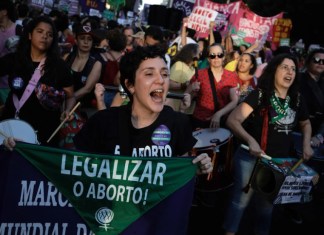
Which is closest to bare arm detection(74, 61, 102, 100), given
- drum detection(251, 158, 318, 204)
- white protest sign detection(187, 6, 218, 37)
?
drum detection(251, 158, 318, 204)

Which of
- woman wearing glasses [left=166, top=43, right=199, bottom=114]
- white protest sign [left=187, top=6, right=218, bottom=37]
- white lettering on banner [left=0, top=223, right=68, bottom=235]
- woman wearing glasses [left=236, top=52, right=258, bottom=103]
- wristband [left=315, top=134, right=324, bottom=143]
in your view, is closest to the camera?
white lettering on banner [left=0, top=223, right=68, bottom=235]

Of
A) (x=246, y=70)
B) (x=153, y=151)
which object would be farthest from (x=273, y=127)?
(x=246, y=70)

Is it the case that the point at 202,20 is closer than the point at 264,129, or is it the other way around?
the point at 264,129

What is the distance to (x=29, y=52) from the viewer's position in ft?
12.9

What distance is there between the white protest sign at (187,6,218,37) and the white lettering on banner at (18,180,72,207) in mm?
8608

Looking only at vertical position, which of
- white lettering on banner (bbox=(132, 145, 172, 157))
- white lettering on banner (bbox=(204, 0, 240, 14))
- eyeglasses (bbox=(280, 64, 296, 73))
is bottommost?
white lettering on banner (bbox=(132, 145, 172, 157))

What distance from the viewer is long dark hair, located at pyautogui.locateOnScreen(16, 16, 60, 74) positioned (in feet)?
12.5

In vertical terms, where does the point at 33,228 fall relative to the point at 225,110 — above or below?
below

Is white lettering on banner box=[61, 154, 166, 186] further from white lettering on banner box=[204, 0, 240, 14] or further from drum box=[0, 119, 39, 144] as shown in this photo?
white lettering on banner box=[204, 0, 240, 14]

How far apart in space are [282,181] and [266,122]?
0.58m

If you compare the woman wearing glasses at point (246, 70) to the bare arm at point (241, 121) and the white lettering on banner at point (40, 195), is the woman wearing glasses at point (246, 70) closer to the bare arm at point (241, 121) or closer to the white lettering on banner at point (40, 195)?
the bare arm at point (241, 121)

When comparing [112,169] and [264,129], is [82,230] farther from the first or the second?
[264,129]

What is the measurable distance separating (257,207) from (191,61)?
268 centimetres

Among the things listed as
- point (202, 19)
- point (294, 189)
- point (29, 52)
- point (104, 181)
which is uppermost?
point (202, 19)
